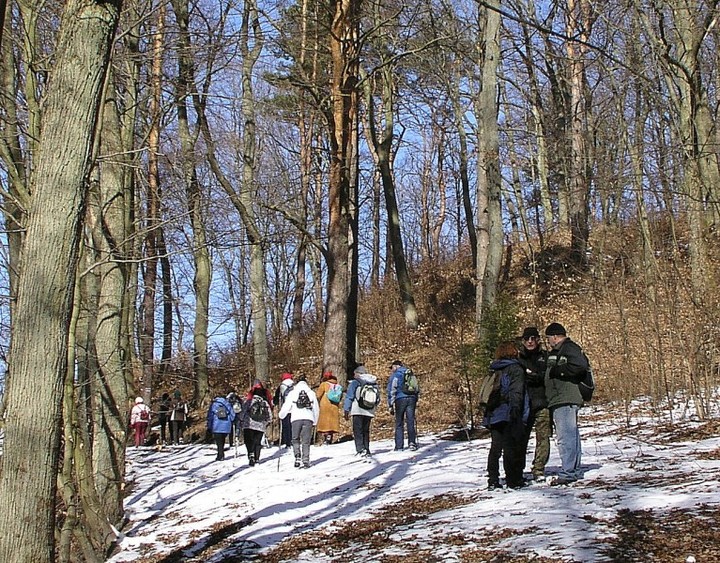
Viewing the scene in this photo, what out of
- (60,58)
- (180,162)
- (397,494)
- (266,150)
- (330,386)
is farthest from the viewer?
(266,150)

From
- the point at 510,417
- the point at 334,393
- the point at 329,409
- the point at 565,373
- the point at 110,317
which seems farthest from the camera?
the point at 329,409

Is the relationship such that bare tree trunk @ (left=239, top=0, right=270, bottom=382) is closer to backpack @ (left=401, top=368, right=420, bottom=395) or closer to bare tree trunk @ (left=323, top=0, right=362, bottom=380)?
bare tree trunk @ (left=323, top=0, right=362, bottom=380)

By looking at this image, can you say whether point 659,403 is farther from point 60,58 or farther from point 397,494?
point 60,58

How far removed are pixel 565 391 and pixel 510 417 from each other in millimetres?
649

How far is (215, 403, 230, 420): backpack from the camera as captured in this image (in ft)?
53.4

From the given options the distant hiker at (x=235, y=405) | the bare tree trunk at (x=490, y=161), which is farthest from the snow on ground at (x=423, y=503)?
the bare tree trunk at (x=490, y=161)

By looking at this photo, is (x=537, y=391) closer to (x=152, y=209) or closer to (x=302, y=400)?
(x=302, y=400)

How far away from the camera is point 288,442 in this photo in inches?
644

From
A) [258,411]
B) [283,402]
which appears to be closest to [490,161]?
[283,402]

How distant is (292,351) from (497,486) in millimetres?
19219

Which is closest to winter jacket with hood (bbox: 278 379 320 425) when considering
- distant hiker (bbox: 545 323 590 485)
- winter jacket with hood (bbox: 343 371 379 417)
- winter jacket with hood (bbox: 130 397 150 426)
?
winter jacket with hood (bbox: 343 371 379 417)

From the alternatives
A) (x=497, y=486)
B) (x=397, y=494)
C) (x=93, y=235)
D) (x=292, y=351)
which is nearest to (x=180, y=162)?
(x=93, y=235)

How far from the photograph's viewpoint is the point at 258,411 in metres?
14.8

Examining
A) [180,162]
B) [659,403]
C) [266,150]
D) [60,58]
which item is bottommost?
[659,403]
